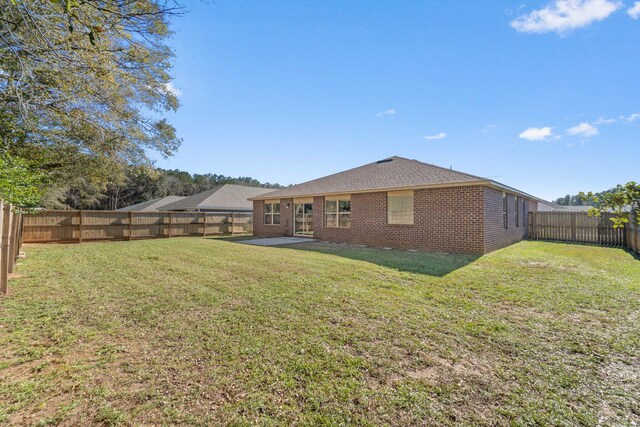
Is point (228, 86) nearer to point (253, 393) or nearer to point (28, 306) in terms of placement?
point (28, 306)

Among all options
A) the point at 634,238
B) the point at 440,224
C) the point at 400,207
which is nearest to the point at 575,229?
the point at 634,238

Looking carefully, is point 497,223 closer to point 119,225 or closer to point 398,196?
point 398,196

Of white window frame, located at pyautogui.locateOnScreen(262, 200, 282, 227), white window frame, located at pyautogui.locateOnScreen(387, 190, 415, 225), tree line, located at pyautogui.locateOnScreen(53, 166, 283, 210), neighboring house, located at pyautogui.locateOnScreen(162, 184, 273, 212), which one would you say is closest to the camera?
white window frame, located at pyautogui.locateOnScreen(387, 190, 415, 225)

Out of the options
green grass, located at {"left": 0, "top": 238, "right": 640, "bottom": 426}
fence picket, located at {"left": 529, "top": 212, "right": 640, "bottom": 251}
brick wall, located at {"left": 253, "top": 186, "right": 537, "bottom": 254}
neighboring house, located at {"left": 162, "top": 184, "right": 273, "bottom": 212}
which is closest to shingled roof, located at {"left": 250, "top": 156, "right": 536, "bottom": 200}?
brick wall, located at {"left": 253, "top": 186, "right": 537, "bottom": 254}

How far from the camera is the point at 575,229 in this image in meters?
14.8

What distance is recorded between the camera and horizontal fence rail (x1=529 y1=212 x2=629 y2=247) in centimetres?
1366

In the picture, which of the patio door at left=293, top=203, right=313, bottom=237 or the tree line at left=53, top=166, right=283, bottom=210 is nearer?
the patio door at left=293, top=203, right=313, bottom=237

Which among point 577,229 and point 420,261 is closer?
point 420,261

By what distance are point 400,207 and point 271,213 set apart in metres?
9.26

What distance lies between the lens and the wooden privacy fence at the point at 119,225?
44.4 ft

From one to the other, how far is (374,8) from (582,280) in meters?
9.19

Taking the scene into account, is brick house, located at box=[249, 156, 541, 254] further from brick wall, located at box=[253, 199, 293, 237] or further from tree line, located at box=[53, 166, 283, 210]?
tree line, located at box=[53, 166, 283, 210]

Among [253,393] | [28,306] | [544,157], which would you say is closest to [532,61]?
[544,157]

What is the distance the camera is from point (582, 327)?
12.6 ft
